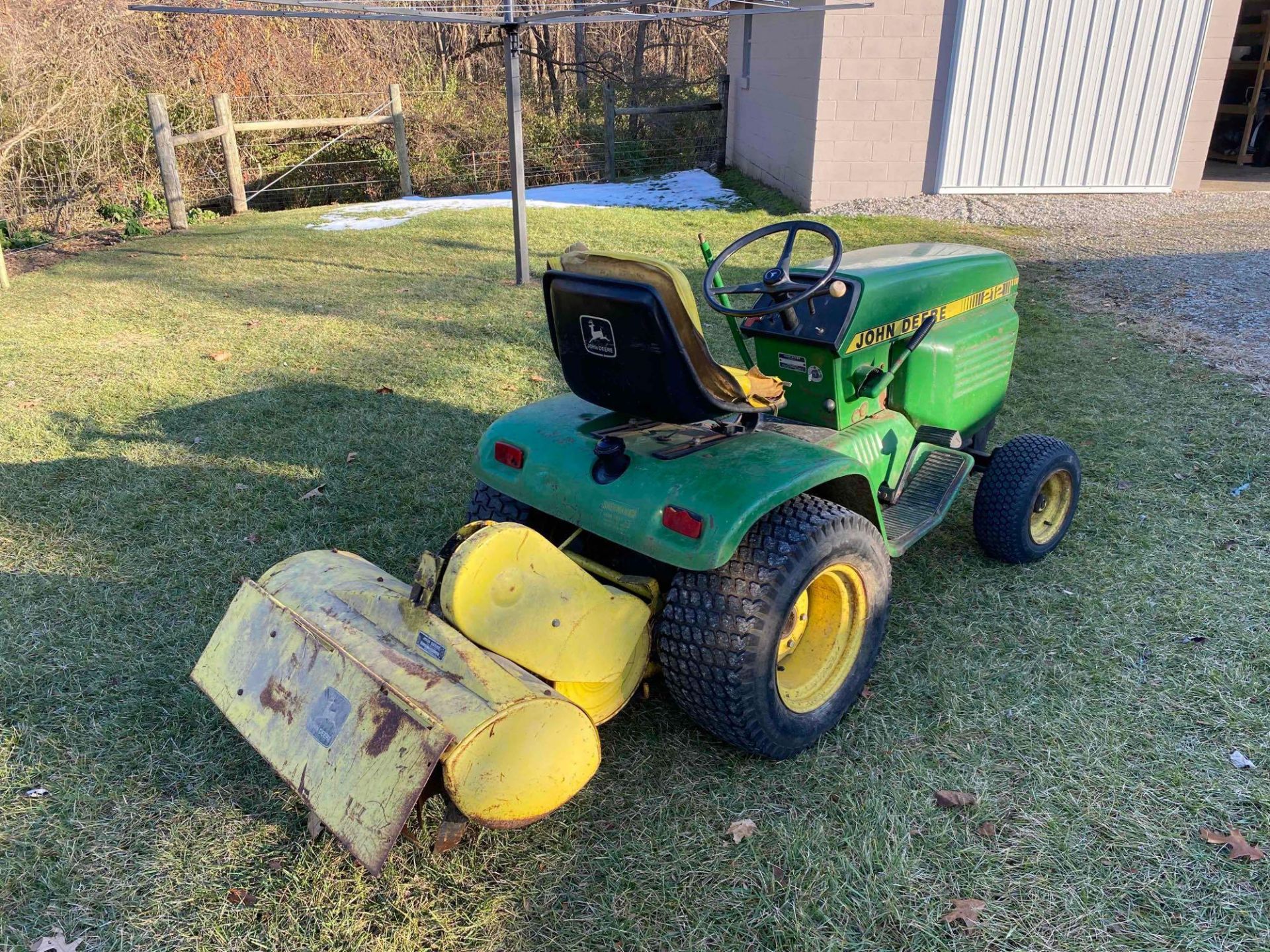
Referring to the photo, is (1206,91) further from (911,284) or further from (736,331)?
(736,331)

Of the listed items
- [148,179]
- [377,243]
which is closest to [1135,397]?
[377,243]

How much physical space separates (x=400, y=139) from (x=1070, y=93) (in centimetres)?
895

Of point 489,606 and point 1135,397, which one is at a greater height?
point 489,606

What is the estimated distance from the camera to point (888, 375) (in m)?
2.98

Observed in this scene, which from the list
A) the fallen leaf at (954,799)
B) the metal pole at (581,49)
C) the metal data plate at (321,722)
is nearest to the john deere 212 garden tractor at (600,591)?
the metal data plate at (321,722)

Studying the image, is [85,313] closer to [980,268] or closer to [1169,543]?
[980,268]

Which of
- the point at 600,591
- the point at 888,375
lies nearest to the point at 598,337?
the point at 600,591

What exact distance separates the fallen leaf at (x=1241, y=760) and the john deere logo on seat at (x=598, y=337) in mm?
2041

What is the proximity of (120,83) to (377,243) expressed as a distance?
4.56m

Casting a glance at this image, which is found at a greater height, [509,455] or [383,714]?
[509,455]

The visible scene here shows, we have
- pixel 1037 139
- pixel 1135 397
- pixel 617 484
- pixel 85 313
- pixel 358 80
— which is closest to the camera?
pixel 617 484

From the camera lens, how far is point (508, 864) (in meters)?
2.12

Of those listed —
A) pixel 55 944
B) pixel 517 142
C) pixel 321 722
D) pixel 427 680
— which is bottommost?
pixel 55 944

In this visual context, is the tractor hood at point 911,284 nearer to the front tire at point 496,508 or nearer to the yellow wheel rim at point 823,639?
the yellow wheel rim at point 823,639
